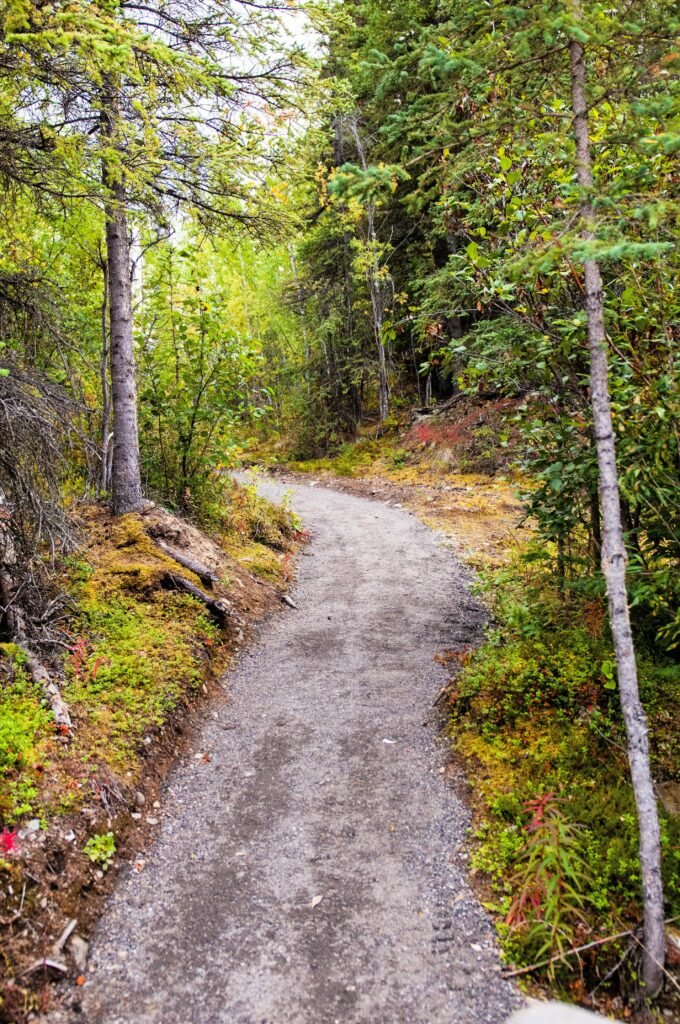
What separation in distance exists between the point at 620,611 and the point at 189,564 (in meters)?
6.52

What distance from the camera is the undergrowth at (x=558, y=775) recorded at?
3.90 meters

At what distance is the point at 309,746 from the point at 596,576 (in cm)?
347

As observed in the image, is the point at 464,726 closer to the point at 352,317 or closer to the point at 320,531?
the point at 320,531

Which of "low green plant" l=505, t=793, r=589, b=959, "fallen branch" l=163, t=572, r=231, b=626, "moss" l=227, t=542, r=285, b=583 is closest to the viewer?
"low green plant" l=505, t=793, r=589, b=959

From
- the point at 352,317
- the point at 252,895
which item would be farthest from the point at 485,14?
the point at 352,317

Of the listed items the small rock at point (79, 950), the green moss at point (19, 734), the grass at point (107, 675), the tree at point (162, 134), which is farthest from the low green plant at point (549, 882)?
the tree at point (162, 134)

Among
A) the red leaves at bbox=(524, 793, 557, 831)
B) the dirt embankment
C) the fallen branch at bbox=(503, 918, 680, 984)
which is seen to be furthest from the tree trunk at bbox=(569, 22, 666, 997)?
the dirt embankment

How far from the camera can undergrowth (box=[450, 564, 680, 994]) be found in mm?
3902

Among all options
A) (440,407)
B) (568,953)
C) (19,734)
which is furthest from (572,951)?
(440,407)

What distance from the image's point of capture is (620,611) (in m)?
3.74

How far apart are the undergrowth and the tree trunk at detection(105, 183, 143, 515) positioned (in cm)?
582

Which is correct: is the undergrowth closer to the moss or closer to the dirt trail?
A: the dirt trail

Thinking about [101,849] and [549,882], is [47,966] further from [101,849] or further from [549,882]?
[549,882]

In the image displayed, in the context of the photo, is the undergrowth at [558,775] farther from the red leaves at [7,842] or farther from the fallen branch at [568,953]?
the red leaves at [7,842]
